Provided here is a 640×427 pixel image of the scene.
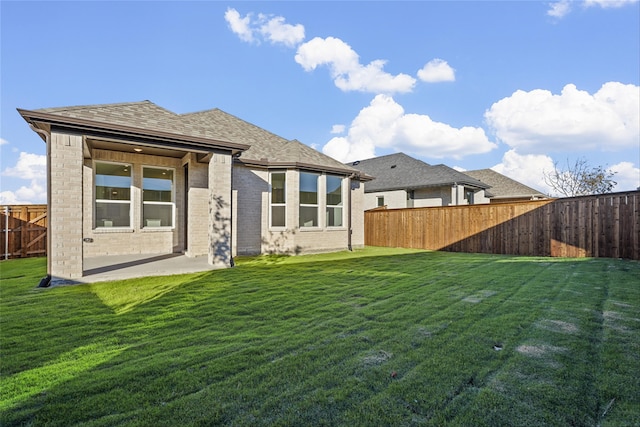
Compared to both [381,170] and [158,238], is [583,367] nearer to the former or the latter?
[158,238]

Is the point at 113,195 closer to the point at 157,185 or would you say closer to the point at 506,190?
the point at 157,185

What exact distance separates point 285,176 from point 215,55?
648cm

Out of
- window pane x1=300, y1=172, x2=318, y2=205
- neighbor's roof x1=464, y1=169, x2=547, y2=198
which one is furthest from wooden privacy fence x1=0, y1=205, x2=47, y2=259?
neighbor's roof x1=464, y1=169, x2=547, y2=198

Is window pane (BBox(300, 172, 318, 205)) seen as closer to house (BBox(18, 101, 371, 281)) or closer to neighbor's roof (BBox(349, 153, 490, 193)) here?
house (BBox(18, 101, 371, 281))

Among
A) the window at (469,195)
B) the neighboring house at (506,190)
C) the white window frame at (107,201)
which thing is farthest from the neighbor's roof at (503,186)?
the white window frame at (107,201)

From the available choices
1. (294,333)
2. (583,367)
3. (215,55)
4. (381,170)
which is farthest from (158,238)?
(381,170)

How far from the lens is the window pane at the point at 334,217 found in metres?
13.2

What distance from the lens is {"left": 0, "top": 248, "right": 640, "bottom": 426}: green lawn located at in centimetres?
219

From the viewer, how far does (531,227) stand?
38.5 ft

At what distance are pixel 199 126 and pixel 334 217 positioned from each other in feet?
22.0

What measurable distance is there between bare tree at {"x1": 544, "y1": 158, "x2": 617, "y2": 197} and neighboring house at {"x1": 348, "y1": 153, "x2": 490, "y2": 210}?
10630 millimetres

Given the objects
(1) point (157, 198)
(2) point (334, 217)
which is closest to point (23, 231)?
(1) point (157, 198)

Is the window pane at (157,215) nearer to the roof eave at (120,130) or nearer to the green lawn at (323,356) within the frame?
the roof eave at (120,130)

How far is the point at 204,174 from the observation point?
1108 cm
